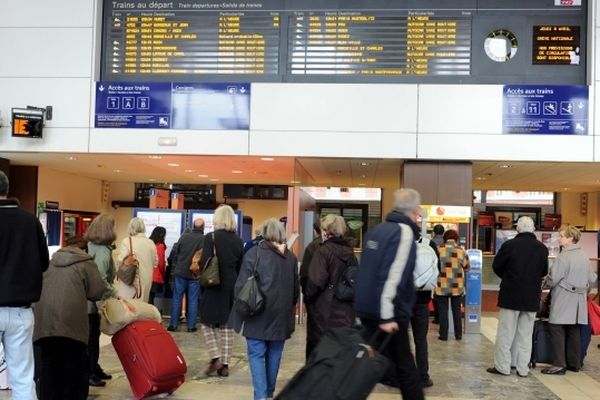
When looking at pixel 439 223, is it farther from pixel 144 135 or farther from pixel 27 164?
pixel 27 164

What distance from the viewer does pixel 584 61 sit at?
357 inches

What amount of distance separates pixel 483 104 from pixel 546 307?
348 cm

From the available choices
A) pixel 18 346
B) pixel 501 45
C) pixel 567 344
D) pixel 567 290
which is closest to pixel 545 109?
pixel 501 45

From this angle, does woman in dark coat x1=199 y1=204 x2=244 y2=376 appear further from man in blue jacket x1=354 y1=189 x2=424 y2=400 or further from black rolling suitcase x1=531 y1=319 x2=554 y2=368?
black rolling suitcase x1=531 y1=319 x2=554 y2=368

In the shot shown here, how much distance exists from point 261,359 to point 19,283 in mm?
1801

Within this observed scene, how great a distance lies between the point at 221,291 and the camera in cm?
571

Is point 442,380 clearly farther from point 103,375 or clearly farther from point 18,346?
point 18,346

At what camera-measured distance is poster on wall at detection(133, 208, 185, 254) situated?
377 inches

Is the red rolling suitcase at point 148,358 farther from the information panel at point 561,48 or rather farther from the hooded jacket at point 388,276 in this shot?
the information panel at point 561,48

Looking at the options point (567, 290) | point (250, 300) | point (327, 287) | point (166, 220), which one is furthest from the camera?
point (166, 220)

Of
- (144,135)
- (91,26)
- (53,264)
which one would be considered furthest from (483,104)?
(53,264)

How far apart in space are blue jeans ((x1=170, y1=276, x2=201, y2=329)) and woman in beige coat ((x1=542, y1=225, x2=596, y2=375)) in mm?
4134

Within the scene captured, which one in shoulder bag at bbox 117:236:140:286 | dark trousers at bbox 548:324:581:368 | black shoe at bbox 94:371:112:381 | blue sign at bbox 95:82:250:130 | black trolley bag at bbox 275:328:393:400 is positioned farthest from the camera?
blue sign at bbox 95:82:250:130

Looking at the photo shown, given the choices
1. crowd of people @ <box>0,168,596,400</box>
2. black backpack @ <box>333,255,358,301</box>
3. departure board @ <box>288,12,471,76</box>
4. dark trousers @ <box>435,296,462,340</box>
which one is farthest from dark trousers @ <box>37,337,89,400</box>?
departure board @ <box>288,12,471,76</box>
